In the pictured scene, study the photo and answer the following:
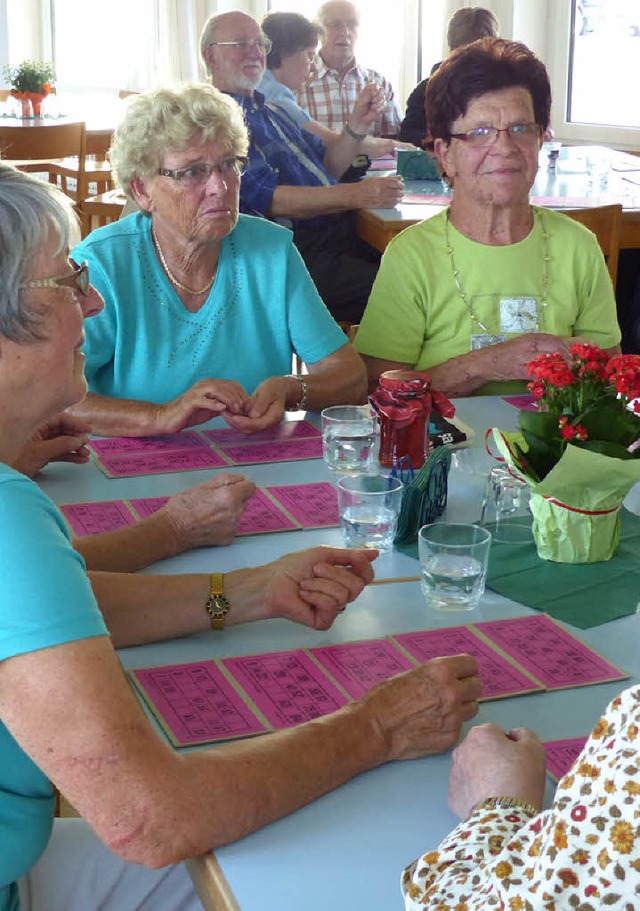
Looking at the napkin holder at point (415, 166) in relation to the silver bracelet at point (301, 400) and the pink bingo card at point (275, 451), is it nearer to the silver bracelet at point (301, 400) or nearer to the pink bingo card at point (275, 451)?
the silver bracelet at point (301, 400)

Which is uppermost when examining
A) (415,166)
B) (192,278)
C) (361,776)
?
(415,166)

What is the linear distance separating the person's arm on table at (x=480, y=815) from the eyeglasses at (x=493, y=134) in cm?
183

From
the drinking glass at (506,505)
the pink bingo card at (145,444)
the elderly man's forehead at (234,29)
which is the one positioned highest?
the elderly man's forehead at (234,29)

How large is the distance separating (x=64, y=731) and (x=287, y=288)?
172 centimetres

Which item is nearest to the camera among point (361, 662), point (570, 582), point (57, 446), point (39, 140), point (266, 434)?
point (361, 662)

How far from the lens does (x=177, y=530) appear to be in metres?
1.76

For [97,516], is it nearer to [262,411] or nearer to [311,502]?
[311,502]

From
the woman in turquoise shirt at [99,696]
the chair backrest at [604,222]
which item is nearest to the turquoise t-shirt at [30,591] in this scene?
the woman in turquoise shirt at [99,696]

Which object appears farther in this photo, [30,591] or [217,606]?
[217,606]

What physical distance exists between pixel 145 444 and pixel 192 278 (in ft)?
1.62

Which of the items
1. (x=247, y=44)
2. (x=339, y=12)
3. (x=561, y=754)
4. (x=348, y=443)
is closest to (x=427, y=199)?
(x=247, y=44)

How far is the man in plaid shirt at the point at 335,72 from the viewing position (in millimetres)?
6695

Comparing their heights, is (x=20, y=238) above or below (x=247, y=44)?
below

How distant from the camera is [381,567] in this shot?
1.71 m
